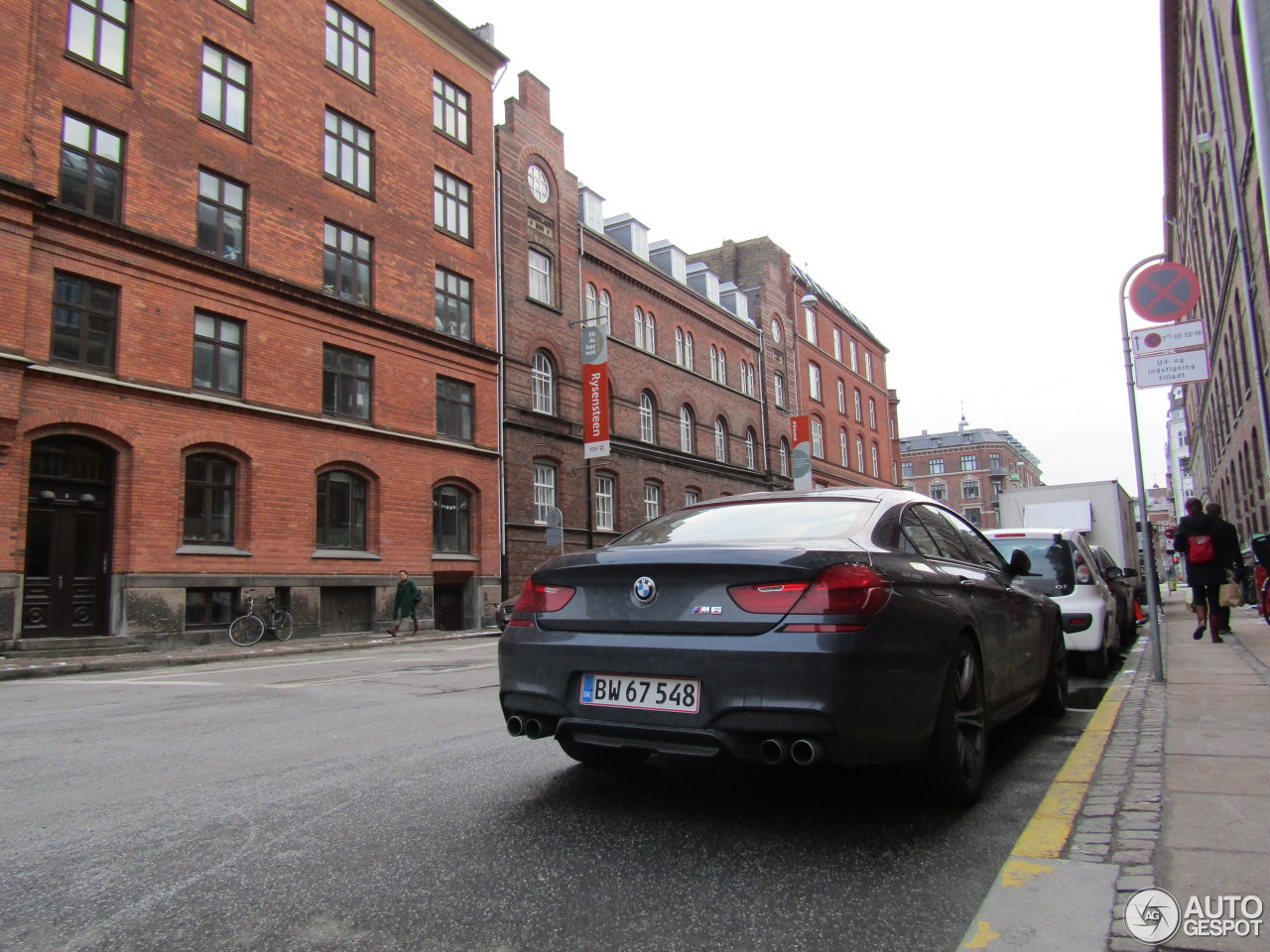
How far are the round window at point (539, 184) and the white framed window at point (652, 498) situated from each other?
1099 centimetres

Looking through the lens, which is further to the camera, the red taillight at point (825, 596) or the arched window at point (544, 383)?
the arched window at point (544, 383)

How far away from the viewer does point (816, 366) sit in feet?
171

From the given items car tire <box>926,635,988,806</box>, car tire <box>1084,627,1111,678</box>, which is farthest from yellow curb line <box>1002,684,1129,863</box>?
car tire <box>1084,627,1111,678</box>

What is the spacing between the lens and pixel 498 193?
91.9 feet

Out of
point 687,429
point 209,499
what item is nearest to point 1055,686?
point 209,499

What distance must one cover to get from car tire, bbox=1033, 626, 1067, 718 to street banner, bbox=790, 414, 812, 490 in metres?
38.8

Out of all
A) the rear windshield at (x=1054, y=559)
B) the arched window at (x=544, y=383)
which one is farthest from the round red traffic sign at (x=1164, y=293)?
the arched window at (x=544, y=383)

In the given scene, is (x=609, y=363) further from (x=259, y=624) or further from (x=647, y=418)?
(x=259, y=624)

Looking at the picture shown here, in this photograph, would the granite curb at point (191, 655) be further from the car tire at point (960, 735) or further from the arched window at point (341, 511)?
the car tire at point (960, 735)

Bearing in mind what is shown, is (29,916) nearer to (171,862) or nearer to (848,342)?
(171,862)

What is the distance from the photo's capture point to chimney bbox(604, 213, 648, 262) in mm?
36281

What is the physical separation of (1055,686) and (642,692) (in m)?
4.02

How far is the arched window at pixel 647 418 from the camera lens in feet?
113

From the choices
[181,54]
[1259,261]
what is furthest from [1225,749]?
[181,54]
